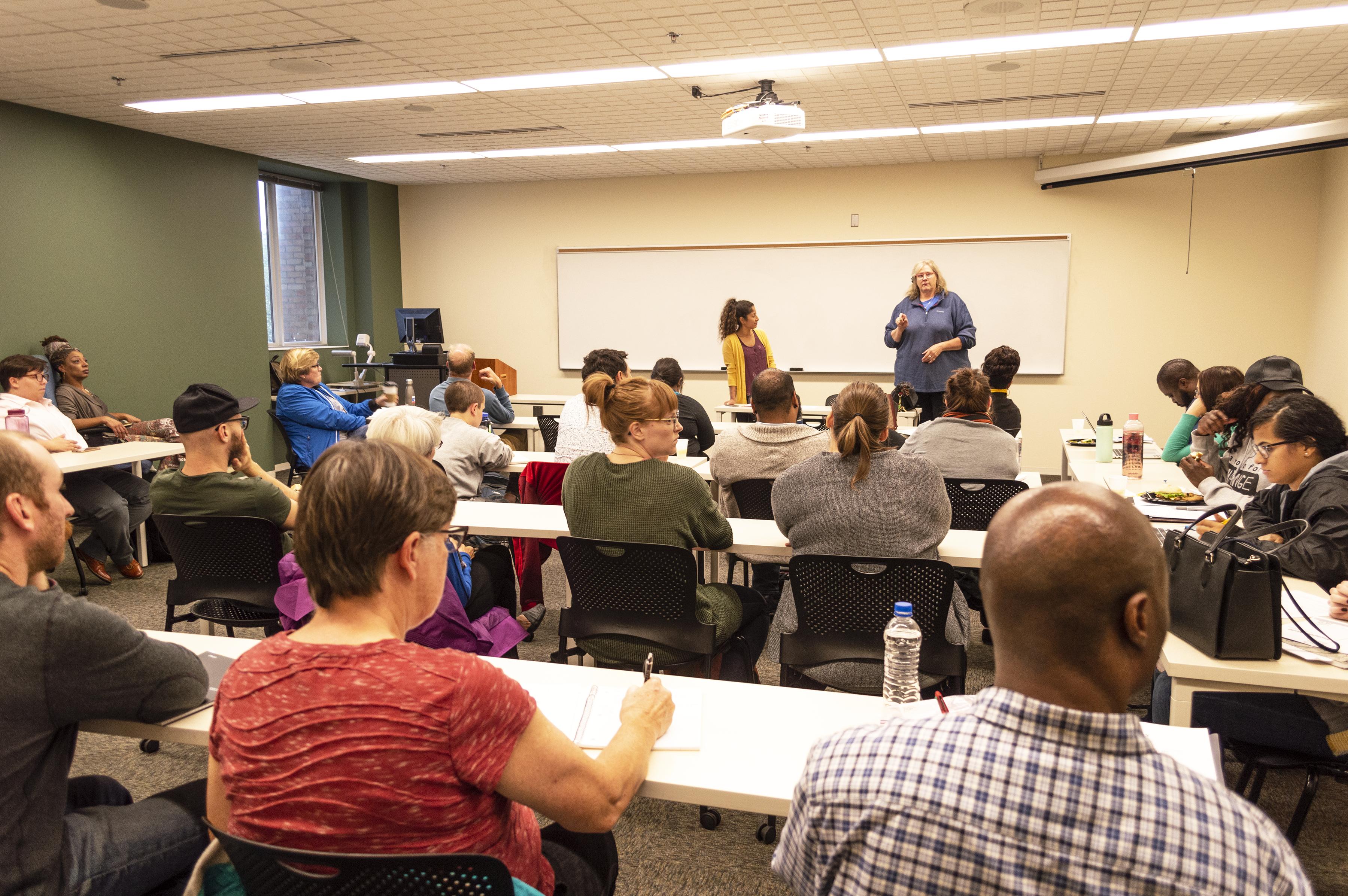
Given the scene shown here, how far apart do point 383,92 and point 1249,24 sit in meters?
4.87

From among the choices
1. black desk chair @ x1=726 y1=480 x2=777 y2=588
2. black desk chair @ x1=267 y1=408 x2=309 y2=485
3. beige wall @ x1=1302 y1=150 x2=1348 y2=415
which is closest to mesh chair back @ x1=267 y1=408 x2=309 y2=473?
black desk chair @ x1=267 y1=408 x2=309 y2=485

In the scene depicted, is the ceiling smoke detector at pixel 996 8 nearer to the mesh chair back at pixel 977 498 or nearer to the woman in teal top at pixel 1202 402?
the woman in teal top at pixel 1202 402

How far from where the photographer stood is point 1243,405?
360 cm

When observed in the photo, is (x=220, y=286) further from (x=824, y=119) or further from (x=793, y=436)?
(x=793, y=436)

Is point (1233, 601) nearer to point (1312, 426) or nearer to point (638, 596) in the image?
point (1312, 426)

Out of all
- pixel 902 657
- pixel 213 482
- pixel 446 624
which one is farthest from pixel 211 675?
pixel 902 657

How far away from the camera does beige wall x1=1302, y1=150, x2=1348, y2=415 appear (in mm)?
6910

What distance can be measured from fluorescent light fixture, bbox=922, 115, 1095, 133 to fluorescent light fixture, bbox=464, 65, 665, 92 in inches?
103

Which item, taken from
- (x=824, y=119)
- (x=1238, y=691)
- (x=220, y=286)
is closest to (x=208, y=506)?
(x=1238, y=691)

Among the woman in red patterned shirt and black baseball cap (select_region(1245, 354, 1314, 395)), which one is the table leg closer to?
the woman in red patterned shirt

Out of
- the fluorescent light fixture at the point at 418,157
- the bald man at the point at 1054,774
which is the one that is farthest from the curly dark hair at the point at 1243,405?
the fluorescent light fixture at the point at 418,157

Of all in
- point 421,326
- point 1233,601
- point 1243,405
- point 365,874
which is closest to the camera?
point 365,874

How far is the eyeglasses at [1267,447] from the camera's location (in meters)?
2.68

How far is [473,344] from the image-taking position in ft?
33.8
